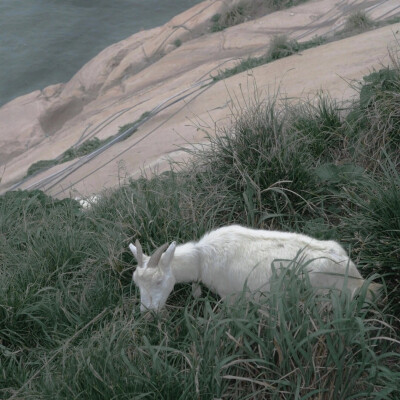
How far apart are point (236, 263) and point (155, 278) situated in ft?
1.95

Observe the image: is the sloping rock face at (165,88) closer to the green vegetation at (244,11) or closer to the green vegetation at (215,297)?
the green vegetation at (244,11)

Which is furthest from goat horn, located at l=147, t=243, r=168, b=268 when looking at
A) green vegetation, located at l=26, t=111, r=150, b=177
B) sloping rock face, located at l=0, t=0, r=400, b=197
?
green vegetation, located at l=26, t=111, r=150, b=177

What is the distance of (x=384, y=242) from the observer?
4.11m

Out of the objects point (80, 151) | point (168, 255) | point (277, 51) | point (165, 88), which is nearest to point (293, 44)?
point (277, 51)

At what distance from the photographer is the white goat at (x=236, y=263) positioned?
13.0 feet

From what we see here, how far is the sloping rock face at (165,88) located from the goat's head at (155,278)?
2313 millimetres

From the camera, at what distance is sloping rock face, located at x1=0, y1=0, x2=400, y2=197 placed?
8125 millimetres

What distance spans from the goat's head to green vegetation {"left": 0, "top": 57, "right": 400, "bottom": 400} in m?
0.14

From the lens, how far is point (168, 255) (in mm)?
4246

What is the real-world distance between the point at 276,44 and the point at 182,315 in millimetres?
7097

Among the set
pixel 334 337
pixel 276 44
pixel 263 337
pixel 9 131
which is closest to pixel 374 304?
pixel 334 337

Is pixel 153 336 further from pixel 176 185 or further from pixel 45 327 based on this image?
pixel 176 185

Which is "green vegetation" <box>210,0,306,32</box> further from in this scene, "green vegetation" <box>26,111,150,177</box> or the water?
"green vegetation" <box>26,111,150,177</box>

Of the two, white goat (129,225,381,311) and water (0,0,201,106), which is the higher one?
water (0,0,201,106)
